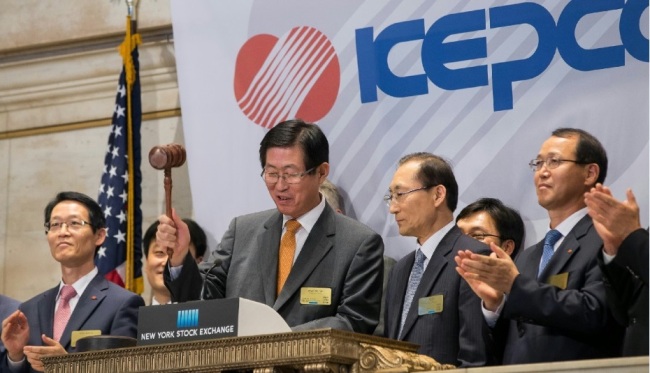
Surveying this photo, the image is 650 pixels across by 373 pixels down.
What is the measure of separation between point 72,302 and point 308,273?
5.47ft

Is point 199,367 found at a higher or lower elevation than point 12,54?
lower

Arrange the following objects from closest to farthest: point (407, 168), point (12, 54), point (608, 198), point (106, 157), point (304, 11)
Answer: point (608, 198)
point (407, 168)
point (304, 11)
point (106, 157)
point (12, 54)

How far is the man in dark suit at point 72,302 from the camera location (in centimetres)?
571

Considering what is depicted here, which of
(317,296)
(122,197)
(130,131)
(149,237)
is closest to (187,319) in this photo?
(317,296)

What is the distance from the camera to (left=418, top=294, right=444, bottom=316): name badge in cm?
504

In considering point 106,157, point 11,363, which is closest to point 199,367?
point 11,363

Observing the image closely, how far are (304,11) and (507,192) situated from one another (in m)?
1.63

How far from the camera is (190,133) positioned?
23.9 ft

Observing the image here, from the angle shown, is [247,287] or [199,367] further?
[247,287]

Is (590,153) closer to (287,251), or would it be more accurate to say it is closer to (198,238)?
(287,251)

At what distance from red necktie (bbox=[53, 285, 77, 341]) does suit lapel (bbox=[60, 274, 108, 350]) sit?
75 millimetres

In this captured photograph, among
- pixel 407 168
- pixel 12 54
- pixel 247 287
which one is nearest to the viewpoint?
pixel 247 287

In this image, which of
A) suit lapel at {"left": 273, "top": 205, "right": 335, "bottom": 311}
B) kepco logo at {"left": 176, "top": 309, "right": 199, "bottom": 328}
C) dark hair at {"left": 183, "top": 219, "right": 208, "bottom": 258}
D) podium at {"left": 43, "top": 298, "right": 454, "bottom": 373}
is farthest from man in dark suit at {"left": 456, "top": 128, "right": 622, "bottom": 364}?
dark hair at {"left": 183, "top": 219, "right": 208, "bottom": 258}

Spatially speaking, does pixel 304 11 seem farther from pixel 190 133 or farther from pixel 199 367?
pixel 199 367
